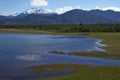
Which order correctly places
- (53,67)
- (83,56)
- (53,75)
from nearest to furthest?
1. (53,75)
2. (53,67)
3. (83,56)

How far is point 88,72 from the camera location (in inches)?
1625

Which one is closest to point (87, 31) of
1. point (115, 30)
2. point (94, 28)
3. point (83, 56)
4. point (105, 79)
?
point (94, 28)

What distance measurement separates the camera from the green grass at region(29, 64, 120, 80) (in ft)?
122

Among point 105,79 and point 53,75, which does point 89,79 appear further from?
point 53,75

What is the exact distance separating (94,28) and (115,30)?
17.1 m

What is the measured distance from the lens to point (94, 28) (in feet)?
573

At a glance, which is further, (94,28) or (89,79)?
(94,28)

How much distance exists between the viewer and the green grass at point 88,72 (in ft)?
122

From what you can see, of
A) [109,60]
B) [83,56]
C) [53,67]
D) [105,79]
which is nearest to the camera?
[105,79]

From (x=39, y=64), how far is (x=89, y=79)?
14.9m

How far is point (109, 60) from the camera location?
2115 inches

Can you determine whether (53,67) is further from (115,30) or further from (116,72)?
(115,30)

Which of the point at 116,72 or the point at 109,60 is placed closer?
the point at 116,72

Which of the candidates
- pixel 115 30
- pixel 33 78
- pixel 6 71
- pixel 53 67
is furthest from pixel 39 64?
pixel 115 30
